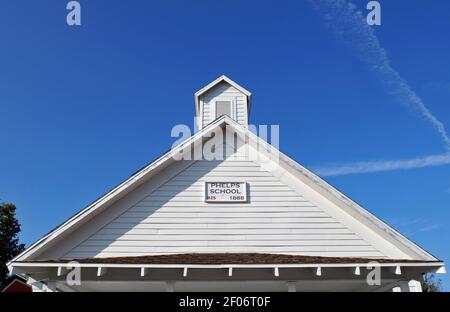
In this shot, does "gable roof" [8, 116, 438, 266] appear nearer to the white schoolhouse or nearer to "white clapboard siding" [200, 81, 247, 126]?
the white schoolhouse

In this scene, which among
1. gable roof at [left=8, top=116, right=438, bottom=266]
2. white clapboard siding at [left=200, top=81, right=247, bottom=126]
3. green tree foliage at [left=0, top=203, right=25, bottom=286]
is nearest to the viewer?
gable roof at [left=8, top=116, right=438, bottom=266]

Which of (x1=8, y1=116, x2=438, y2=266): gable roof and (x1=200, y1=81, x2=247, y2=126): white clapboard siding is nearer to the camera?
(x1=8, y1=116, x2=438, y2=266): gable roof

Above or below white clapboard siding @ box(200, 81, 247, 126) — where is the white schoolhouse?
below

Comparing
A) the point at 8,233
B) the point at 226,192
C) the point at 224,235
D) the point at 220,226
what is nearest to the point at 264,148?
the point at 226,192

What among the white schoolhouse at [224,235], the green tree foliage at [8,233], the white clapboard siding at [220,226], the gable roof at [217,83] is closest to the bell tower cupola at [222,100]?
the gable roof at [217,83]

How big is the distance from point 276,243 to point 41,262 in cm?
608

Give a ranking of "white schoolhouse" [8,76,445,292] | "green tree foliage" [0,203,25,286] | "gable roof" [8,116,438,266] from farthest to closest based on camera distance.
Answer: "green tree foliage" [0,203,25,286] < "gable roof" [8,116,438,266] < "white schoolhouse" [8,76,445,292]

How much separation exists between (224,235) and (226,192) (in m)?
1.30

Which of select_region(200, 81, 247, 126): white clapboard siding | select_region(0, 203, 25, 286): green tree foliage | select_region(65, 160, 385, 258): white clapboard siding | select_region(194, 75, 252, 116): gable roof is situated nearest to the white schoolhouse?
select_region(65, 160, 385, 258): white clapboard siding

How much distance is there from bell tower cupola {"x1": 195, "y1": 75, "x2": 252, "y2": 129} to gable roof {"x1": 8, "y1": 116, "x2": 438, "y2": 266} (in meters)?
3.53

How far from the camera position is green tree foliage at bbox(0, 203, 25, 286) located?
45.4m

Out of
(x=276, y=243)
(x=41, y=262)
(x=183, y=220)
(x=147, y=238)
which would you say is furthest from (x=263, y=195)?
(x=41, y=262)
